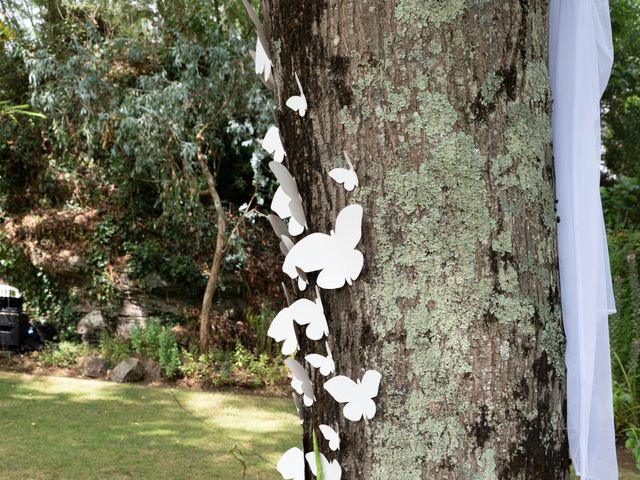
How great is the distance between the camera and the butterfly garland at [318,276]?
3.58 feet

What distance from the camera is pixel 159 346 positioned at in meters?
7.66

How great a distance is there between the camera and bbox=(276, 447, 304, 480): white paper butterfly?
1265 mm

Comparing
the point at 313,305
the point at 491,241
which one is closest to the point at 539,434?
the point at 491,241

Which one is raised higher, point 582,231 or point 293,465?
point 582,231

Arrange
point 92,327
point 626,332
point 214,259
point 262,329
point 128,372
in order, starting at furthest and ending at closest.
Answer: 1. point 92,327
2. point 262,329
3. point 214,259
4. point 128,372
5. point 626,332

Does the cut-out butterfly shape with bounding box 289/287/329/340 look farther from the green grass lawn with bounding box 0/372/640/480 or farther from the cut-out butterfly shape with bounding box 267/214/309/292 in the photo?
the green grass lawn with bounding box 0/372/640/480

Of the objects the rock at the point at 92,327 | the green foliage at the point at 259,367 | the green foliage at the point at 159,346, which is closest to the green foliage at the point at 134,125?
the rock at the point at 92,327

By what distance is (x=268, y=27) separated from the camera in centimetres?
126

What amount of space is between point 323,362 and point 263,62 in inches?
22.8

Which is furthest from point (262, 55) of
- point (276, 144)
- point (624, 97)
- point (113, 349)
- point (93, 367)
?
point (624, 97)

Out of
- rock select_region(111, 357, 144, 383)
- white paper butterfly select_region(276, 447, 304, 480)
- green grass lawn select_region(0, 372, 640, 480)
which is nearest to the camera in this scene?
white paper butterfly select_region(276, 447, 304, 480)

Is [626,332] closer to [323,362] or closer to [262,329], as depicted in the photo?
[262,329]

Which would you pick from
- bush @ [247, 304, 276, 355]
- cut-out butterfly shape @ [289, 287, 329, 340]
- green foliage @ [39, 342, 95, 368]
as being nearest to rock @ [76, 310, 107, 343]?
green foliage @ [39, 342, 95, 368]

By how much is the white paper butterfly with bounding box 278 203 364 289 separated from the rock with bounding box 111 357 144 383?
638 cm
